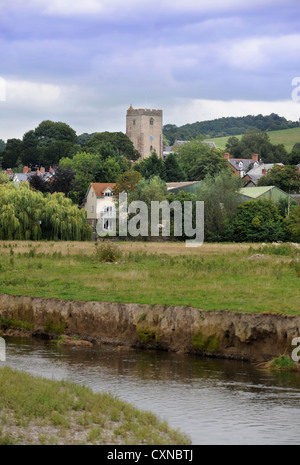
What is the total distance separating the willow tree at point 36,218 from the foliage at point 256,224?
64.9ft

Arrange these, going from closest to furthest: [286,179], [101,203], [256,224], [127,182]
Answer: [256,224], [127,182], [101,203], [286,179]

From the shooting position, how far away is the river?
17719 millimetres

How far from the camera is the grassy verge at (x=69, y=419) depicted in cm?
1520

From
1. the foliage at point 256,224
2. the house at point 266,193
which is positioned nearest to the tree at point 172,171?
the house at point 266,193

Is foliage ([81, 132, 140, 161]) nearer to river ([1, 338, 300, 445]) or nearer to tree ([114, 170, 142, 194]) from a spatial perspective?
tree ([114, 170, 142, 194])

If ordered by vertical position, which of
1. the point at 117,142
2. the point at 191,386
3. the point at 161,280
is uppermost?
the point at 117,142

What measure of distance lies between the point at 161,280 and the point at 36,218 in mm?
33599

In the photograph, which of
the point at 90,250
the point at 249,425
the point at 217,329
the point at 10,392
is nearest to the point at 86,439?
the point at 10,392

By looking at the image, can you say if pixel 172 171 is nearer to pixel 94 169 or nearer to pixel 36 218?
pixel 94 169

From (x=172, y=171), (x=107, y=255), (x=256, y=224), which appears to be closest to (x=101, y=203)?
(x=172, y=171)

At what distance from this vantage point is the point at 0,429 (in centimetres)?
1519

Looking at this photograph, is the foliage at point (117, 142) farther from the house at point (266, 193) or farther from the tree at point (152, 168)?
the house at point (266, 193)

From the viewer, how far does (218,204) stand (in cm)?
8906
